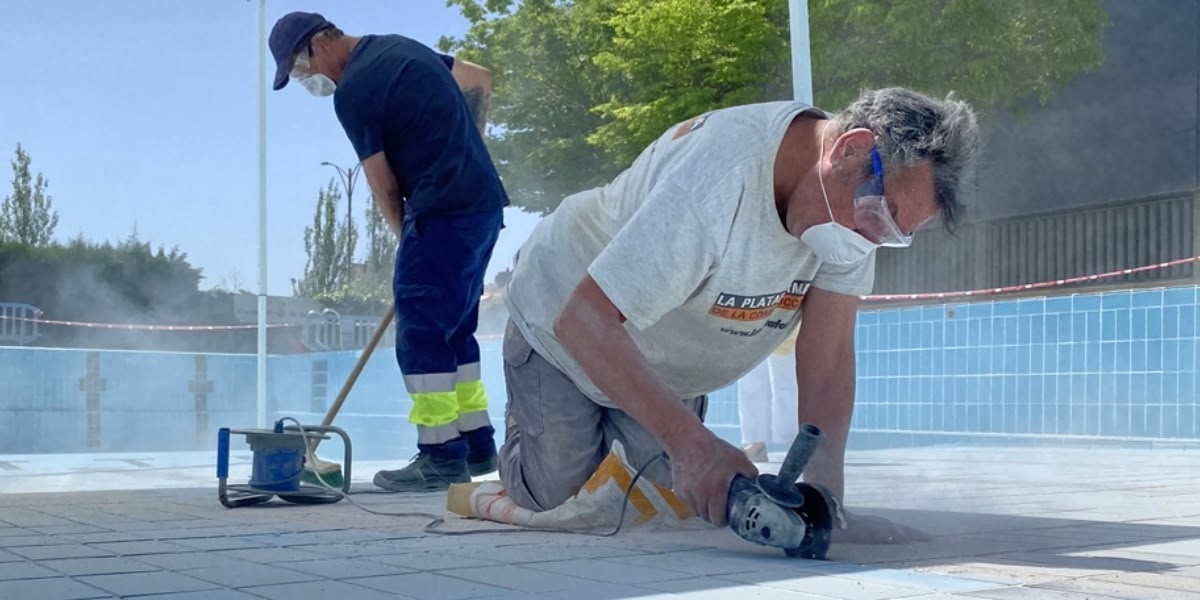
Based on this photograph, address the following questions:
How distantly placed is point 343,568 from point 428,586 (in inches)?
10.1

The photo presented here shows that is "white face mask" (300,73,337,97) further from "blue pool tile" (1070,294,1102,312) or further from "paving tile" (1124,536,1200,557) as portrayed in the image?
"blue pool tile" (1070,294,1102,312)

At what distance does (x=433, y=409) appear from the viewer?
359 centimetres

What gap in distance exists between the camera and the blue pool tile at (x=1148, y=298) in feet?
24.9

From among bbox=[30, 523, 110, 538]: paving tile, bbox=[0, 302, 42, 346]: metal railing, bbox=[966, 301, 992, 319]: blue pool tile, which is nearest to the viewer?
bbox=[30, 523, 110, 538]: paving tile

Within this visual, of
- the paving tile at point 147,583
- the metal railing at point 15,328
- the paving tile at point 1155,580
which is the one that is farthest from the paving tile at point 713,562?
the metal railing at point 15,328

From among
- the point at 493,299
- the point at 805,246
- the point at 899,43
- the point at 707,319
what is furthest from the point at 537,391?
the point at 493,299

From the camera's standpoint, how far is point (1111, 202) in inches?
500

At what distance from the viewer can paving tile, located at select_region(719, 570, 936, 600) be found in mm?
1669

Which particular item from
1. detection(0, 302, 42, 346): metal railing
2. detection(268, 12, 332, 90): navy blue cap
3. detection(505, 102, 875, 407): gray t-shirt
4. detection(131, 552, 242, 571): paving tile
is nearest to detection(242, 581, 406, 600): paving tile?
detection(131, 552, 242, 571): paving tile

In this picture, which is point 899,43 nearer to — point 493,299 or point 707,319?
point 493,299

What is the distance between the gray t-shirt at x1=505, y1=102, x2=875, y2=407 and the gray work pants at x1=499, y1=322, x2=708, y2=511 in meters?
0.06

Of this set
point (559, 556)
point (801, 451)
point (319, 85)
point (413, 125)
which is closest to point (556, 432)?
point (559, 556)

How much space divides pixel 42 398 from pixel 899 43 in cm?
918

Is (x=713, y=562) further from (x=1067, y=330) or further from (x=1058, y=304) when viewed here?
(x=1058, y=304)
